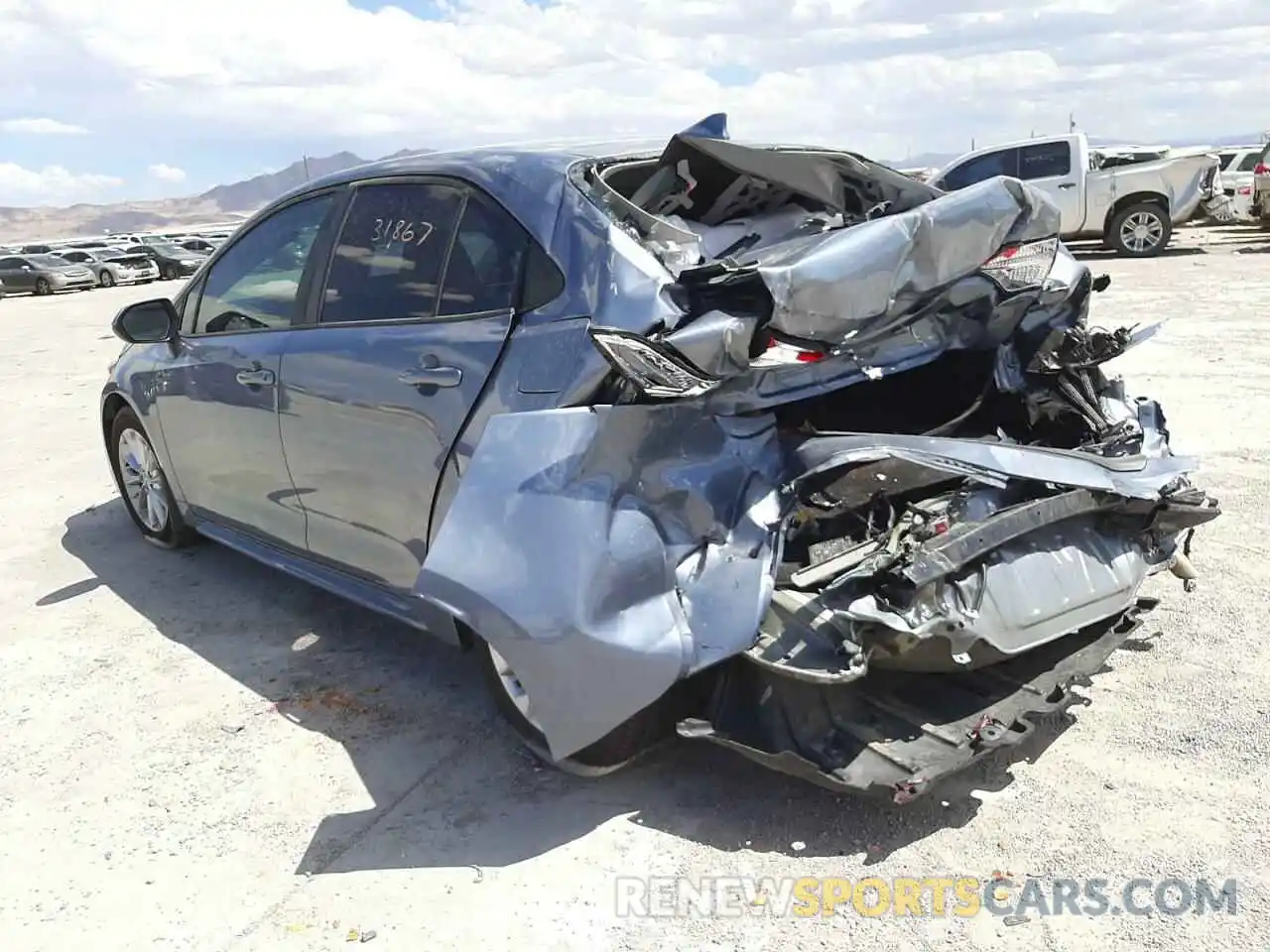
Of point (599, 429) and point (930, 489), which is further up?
point (599, 429)

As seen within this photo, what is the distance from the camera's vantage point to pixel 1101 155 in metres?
17.6

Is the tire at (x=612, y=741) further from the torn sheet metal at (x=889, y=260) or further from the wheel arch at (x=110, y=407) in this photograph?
the wheel arch at (x=110, y=407)

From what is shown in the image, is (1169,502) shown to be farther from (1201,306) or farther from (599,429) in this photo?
(1201,306)

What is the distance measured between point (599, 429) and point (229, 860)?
1.56 metres

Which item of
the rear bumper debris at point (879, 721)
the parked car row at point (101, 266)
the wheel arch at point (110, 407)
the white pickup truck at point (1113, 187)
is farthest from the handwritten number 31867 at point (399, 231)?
the parked car row at point (101, 266)

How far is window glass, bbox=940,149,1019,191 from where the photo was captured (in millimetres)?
16141

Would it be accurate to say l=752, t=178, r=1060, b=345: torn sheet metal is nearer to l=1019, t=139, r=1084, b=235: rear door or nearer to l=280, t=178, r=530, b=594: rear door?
l=280, t=178, r=530, b=594: rear door

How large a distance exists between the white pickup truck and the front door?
14.4 meters

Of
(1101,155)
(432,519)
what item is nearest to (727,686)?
(432,519)

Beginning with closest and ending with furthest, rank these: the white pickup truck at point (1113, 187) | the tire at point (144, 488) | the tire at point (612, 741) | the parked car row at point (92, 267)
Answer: the tire at point (612, 741) < the tire at point (144, 488) < the white pickup truck at point (1113, 187) < the parked car row at point (92, 267)

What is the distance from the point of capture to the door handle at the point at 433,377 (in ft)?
10.5

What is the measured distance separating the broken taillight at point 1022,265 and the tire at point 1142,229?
15253 mm

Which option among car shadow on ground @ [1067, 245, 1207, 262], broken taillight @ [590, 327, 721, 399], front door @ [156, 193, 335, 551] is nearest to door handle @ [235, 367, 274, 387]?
front door @ [156, 193, 335, 551]

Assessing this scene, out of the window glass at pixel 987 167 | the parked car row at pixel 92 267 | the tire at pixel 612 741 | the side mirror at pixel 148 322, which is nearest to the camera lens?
the tire at pixel 612 741
